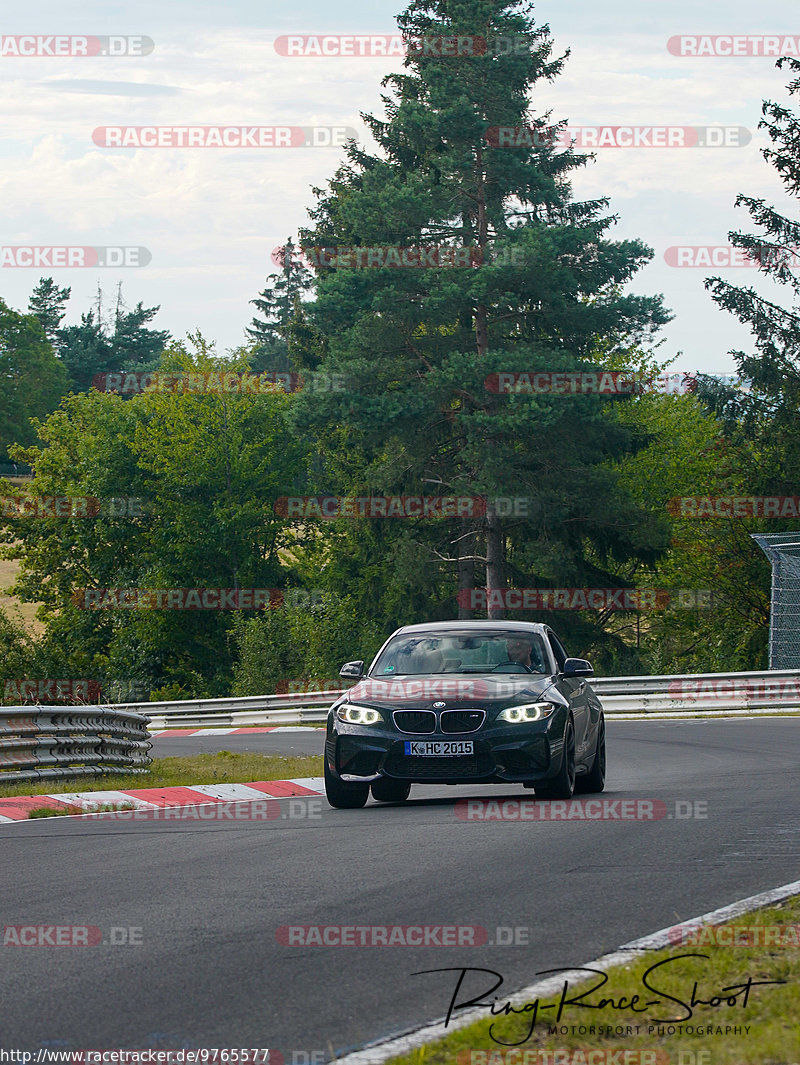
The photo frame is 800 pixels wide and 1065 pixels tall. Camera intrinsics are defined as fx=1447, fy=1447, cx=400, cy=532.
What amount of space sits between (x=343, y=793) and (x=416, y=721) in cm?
108

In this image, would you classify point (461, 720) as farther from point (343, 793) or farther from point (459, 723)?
point (343, 793)

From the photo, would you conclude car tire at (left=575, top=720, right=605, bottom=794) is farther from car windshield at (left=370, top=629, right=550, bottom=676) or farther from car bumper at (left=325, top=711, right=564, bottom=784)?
car bumper at (left=325, top=711, right=564, bottom=784)

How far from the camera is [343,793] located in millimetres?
12203

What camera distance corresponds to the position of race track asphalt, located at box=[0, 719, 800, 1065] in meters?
5.25

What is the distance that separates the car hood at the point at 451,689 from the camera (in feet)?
38.3

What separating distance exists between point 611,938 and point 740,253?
41846mm

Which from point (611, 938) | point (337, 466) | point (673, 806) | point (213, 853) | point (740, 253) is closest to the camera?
point (611, 938)

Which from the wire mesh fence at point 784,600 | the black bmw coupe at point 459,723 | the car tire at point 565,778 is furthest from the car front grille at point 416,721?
the wire mesh fence at point 784,600

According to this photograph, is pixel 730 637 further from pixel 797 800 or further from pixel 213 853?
pixel 213 853

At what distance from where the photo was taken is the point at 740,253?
4559 centimetres

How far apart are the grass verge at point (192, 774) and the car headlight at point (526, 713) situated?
4554mm

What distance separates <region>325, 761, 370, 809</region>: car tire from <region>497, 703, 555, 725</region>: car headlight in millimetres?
1359

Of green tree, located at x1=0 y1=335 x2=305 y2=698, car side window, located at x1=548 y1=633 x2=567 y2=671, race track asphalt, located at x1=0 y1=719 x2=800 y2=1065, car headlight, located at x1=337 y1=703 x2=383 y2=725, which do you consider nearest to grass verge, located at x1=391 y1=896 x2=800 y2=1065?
race track asphalt, located at x1=0 y1=719 x2=800 y2=1065

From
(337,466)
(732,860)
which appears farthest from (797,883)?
(337,466)
